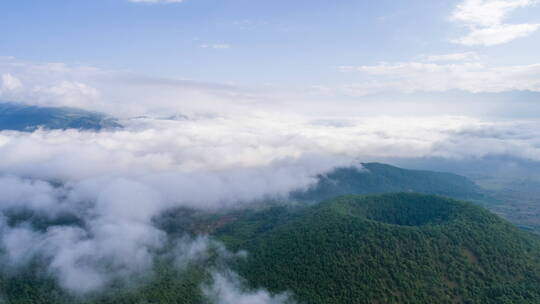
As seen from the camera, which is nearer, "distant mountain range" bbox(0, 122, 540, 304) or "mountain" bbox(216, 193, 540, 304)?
"mountain" bbox(216, 193, 540, 304)

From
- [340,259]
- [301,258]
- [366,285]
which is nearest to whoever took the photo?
[366,285]

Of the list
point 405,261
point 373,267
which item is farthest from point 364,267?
point 405,261

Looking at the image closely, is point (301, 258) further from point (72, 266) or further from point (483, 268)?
point (72, 266)

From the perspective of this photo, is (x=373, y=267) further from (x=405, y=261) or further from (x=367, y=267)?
(x=405, y=261)

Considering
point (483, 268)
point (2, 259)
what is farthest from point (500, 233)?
point (2, 259)

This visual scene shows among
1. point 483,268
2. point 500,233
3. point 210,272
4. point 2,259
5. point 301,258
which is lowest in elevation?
point 2,259

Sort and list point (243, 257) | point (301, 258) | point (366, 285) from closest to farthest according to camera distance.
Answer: point (366, 285)
point (301, 258)
point (243, 257)

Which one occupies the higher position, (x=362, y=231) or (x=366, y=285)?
(x=362, y=231)

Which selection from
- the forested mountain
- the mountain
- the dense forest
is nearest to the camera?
the mountain
